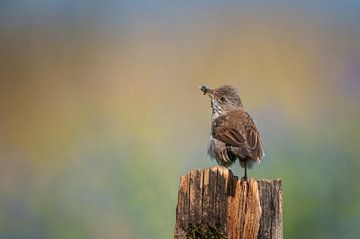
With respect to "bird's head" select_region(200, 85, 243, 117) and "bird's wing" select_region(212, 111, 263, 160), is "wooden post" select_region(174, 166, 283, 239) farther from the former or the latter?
"bird's head" select_region(200, 85, 243, 117)

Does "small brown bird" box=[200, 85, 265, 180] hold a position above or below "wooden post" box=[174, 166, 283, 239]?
above

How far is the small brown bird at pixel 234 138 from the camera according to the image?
738 cm

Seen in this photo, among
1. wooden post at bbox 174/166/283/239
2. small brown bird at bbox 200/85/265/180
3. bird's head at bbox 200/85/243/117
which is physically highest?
bird's head at bbox 200/85/243/117

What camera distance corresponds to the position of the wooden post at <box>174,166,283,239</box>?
4.68m

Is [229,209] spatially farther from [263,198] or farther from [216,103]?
[216,103]

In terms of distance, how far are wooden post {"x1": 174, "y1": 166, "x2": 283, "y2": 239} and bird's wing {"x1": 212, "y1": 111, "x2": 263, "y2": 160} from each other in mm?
2546

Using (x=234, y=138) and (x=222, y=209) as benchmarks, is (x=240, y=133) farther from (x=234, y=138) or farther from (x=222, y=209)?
(x=222, y=209)

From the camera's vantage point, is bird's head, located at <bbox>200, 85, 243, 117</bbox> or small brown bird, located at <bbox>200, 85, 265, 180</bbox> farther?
bird's head, located at <bbox>200, 85, 243, 117</bbox>

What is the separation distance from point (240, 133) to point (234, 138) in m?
0.09

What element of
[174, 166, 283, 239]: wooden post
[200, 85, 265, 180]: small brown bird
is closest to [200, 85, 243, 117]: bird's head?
[200, 85, 265, 180]: small brown bird

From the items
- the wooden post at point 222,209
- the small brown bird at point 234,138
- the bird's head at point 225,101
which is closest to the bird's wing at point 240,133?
the small brown bird at point 234,138

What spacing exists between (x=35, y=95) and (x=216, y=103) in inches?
193

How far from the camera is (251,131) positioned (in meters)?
7.70

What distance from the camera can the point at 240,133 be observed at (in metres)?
7.60
